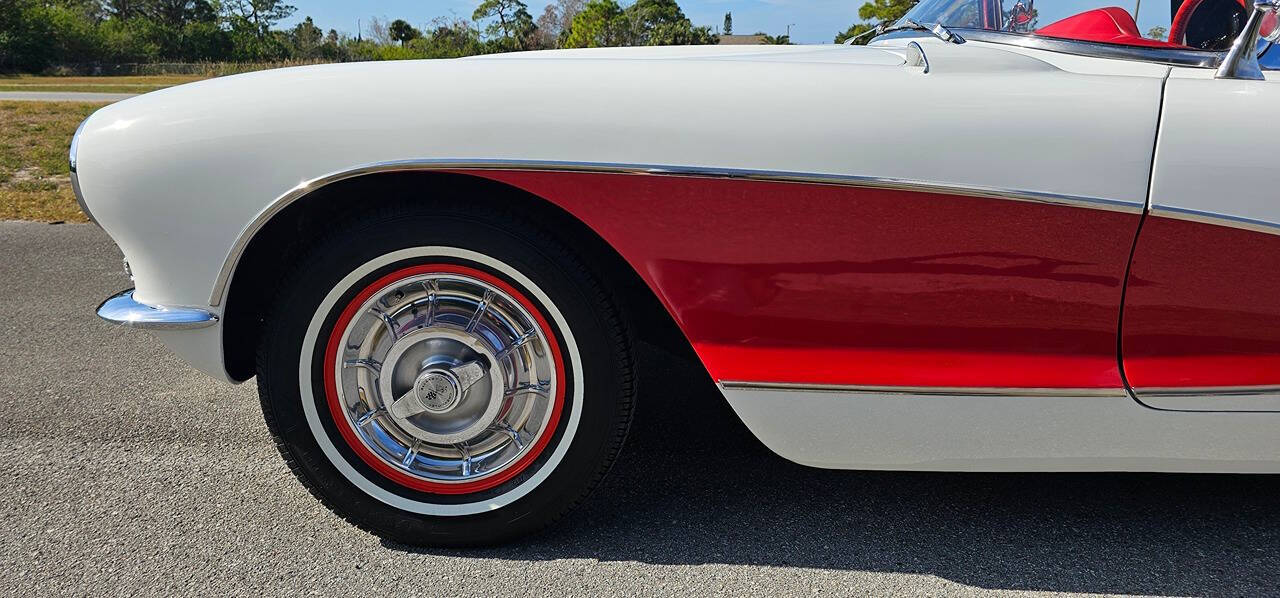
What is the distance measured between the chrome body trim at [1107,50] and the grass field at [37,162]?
5235 millimetres

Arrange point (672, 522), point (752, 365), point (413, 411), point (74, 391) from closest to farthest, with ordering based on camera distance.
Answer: point (752, 365) → point (413, 411) → point (672, 522) → point (74, 391)

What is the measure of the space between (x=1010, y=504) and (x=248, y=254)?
1795mm

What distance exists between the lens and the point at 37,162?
818 cm

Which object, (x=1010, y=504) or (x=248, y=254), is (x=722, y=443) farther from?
(x=248, y=254)

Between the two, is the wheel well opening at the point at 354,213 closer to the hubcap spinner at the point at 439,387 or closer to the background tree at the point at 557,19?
the hubcap spinner at the point at 439,387

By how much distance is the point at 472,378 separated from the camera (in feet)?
6.37

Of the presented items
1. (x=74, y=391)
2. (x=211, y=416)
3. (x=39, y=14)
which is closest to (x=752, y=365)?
(x=211, y=416)

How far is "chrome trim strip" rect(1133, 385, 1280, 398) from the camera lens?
5.70ft

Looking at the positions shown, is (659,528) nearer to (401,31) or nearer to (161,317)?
(161,317)

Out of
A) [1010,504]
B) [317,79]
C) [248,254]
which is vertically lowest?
[1010,504]

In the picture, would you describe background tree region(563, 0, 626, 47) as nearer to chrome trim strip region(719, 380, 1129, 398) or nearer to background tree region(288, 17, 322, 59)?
background tree region(288, 17, 322, 59)

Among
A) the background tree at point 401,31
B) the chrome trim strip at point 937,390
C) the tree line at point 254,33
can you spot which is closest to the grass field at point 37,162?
the chrome trim strip at point 937,390

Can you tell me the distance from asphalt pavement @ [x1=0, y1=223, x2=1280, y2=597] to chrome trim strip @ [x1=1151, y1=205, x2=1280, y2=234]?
414 mm

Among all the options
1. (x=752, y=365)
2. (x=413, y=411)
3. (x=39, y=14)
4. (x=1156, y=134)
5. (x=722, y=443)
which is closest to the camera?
(x=1156, y=134)
